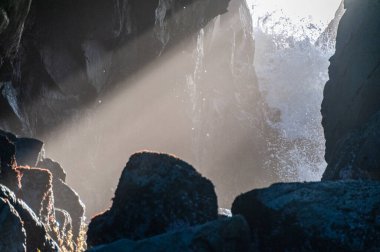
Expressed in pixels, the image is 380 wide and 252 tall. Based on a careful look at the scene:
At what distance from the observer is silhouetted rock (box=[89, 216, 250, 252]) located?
386 inches

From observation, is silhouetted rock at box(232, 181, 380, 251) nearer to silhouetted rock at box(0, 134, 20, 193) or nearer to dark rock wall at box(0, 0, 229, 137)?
silhouetted rock at box(0, 134, 20, 193)

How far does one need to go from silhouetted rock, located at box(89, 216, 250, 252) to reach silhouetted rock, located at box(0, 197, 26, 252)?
4216 mm

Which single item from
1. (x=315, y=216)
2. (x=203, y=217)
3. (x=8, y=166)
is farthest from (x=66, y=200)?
(x=315, y=216)

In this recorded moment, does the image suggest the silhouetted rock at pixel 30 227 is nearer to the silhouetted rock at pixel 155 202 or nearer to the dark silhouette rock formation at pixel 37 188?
the dark silhouette rock formation at pixel 37 188

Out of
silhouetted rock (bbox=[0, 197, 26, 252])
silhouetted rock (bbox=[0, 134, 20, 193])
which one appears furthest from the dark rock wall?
silhouetted rock (bbox=[0, 197, 26, 252])

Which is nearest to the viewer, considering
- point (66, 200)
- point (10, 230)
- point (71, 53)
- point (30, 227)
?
point (10, 230)

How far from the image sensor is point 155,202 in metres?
12.6

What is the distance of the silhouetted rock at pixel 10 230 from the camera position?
505 inches

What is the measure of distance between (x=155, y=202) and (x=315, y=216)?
13.8 feet

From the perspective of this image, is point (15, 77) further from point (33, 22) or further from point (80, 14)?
point (80, 14)

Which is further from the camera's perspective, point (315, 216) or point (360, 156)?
point (360, 156)

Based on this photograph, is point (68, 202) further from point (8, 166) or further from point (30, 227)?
point (30, 227)

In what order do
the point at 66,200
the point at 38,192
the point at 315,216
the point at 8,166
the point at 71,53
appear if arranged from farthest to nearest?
the point at 71,53 → the point at 66,200 → the point at 38,192 → the point at 8,166 → the point at 315,216

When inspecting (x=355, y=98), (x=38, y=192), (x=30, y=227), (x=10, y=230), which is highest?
(x=355, y=98)
